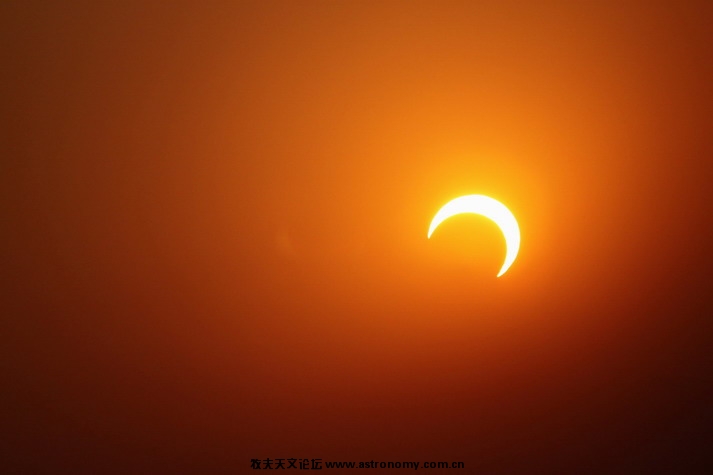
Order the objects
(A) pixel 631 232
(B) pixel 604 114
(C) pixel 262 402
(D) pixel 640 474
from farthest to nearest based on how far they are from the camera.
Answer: (D) pixel 640 474
(C) pixel 262 402
(A) pixel 631 232
(B) pixel 604 114

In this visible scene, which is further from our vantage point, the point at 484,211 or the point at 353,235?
the point at 353,235

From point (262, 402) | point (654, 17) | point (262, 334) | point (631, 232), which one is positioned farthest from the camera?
point (262, 402)

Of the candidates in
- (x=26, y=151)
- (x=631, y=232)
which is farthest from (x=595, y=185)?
(x=26, y=151)

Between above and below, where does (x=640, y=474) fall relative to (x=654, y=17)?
below

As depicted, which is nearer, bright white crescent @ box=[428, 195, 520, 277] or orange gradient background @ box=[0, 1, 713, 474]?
orange gradient background @ box=[0, 1, 713, 474]

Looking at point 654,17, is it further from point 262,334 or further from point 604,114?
point 262,334
